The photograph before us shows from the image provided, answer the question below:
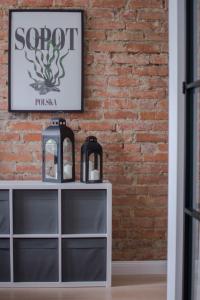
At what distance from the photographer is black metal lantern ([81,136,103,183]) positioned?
118 inches

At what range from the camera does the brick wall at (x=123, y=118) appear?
3238 millimetres

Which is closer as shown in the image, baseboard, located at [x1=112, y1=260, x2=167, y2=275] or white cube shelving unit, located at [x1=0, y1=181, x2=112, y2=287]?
white cube shelving unit, located at [x1=0, y1=181, x2=112, y2=287]

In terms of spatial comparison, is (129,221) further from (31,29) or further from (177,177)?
(31,29)

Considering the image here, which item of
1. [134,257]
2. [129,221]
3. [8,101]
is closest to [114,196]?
[129,221]

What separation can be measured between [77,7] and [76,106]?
0.74 metres

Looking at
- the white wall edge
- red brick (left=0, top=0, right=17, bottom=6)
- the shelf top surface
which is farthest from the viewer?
red brick (left=0, top=0, right=17, bottom=6)

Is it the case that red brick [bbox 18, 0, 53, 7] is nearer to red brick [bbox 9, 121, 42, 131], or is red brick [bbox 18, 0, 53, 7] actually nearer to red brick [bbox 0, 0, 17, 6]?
red brick [bbox 0, 0, 17, 6]

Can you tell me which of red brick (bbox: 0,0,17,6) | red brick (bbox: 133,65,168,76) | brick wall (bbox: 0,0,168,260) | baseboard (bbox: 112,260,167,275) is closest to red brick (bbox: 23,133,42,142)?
brick wall (bbox: 0,0,168,260)

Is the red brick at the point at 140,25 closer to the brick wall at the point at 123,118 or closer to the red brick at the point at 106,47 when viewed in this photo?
the brick wall at the point at 123,118

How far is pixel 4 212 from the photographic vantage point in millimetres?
2949

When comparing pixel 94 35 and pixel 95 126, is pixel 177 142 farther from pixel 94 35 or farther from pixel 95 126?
pixel 94 35

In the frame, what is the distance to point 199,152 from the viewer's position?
1.75 meters

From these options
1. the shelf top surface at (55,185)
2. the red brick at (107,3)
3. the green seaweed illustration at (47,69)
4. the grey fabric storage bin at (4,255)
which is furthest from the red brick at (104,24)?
the grey fabric storage bin at (4,255)

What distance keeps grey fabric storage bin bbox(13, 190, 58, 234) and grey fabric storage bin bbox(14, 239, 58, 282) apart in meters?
0.08
